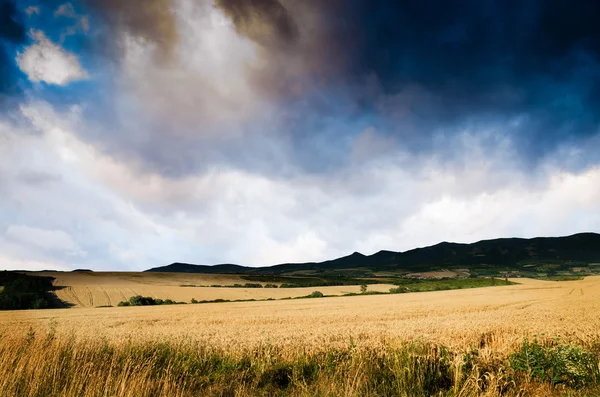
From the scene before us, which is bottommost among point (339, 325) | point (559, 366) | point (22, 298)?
point (339, 325)

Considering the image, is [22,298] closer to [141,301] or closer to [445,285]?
[141,301]

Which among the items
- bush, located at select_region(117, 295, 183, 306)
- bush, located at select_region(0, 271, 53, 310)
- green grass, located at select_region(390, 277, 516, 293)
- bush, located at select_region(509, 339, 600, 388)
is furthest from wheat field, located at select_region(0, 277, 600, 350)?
green grass, located at select_region(390, 277, 516, 293)

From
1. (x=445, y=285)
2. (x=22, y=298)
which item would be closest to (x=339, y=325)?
(x=22, y=298)

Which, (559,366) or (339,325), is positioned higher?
(559,366)

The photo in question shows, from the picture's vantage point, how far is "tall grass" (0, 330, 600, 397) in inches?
300

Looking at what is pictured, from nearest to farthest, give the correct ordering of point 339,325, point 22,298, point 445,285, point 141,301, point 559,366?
point 559,366 → point 339,325 → point 22,298 → point 141,301 → point 445,285

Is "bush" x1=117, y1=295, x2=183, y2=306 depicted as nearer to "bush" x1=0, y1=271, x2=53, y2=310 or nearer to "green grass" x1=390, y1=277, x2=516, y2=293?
"bush" x1=0, y1=271, x2=53, y2=310

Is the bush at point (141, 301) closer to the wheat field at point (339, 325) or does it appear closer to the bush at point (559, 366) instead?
the wheat field at point (339, 325)

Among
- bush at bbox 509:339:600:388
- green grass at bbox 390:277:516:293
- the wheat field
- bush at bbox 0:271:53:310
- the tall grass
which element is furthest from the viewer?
green grass at bbox 390:277:516:293

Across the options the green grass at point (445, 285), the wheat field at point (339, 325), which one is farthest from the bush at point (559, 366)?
the green grass at point (445, 285)

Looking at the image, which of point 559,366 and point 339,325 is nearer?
point 559,366

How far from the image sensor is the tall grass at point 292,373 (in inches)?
300

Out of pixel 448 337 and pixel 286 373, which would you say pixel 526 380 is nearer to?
pixel 286 373

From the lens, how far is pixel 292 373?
10.3 m
